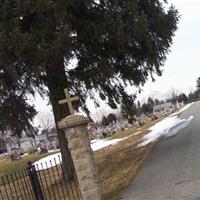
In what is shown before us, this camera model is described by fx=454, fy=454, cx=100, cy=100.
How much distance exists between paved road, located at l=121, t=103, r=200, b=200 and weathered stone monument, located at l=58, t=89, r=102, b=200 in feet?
2.60

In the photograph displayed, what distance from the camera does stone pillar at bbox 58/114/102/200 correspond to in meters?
9.34

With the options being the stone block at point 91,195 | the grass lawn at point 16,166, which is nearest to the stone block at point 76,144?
the stone block at point 91,195

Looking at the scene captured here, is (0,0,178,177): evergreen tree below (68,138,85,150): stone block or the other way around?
the other way around

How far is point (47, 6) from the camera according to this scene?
12.3m

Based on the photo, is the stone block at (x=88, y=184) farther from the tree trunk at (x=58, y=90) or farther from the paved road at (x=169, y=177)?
the tree trunk at (x=58, y=90)

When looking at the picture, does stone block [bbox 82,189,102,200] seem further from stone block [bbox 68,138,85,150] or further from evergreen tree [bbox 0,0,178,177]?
evergreen tree [bbox 0,0,178,177]

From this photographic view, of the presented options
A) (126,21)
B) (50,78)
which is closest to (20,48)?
(50,78)

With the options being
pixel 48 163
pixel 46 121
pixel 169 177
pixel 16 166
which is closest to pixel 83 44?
pixel 169 177

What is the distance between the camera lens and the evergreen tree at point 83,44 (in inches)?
489

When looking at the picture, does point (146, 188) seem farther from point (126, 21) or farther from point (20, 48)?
point (126, 21)

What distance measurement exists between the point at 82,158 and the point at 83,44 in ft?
19.5

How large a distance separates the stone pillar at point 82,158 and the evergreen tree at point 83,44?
3534 millimetres

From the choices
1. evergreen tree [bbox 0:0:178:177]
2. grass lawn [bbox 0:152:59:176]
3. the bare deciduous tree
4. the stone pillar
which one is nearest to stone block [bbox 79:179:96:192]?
the stone pillar

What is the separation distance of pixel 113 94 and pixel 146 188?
7.13 meters
